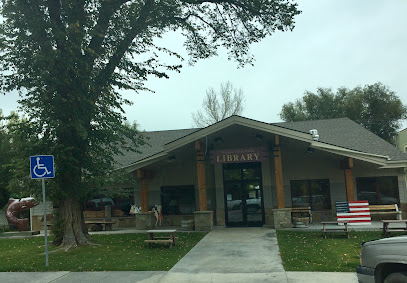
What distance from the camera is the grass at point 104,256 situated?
9.50 metres

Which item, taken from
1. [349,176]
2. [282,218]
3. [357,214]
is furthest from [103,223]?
[349,176]

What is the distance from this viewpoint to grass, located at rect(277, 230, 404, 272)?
352 inches

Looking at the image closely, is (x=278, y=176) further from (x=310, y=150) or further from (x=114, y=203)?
(x=114, y=203)

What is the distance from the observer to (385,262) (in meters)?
5.33

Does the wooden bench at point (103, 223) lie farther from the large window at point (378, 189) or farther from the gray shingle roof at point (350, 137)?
the large window at point (378, 189)

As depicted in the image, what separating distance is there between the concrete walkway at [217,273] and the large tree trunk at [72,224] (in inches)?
125

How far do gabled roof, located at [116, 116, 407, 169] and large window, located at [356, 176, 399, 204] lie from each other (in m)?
1.20

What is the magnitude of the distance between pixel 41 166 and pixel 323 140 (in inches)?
605

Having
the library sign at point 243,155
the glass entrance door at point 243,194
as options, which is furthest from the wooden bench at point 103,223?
the library sign at point 243,155

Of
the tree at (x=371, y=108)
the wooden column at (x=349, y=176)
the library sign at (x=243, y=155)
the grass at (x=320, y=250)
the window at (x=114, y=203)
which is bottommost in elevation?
the grass at (x=320, y=250)

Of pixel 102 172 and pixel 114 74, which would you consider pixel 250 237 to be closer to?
pixel 102 172

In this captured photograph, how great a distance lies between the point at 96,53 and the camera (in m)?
12.5

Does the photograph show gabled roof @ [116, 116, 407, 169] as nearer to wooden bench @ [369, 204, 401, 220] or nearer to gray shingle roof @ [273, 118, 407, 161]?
gray shingle roof @ [273, 118, 407, 161]

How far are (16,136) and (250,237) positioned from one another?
9.07 metres
